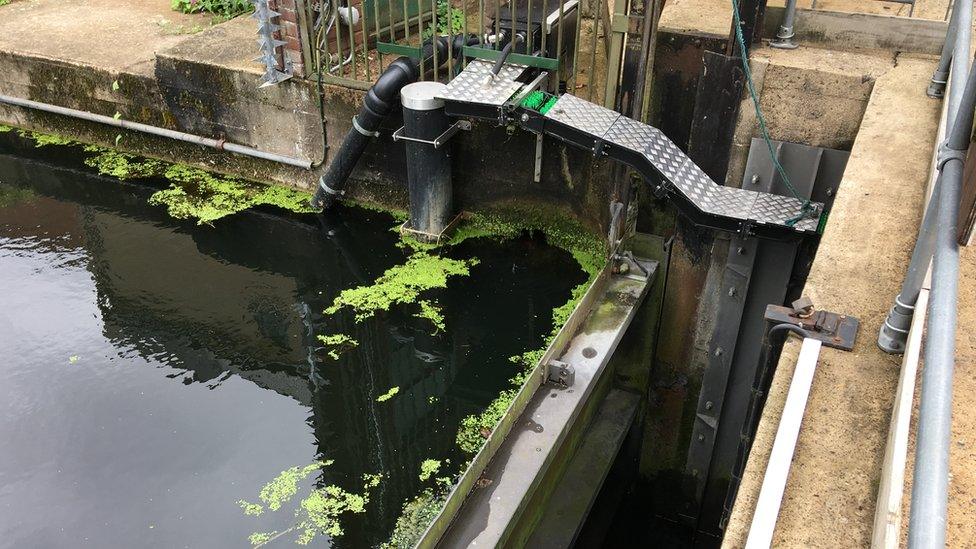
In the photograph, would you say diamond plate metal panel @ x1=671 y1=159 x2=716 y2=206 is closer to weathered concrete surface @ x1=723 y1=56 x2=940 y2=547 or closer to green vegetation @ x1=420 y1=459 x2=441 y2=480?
weathered concrete surface @ x1=723 y1=56 x2=940 y2=547

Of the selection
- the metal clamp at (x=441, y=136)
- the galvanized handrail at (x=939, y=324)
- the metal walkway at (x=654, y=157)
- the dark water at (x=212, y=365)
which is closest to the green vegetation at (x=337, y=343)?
the dark water at (x=212, y=365)

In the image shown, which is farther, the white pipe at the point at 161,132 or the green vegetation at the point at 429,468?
the white pipe at the point at 161,132

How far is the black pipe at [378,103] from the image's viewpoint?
5.70 m

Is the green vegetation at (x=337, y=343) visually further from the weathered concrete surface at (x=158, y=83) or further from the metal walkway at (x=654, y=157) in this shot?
the weathered concrete surface at (x=158, y=83)

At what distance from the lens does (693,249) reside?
15.7ft

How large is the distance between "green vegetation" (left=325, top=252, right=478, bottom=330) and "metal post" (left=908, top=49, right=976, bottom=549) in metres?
3.84

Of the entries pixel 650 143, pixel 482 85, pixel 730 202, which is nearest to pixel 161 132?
pixel 482 85

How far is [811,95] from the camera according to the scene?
4195 mm

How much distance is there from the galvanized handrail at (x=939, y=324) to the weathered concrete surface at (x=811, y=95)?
181cm

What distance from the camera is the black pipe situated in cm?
570

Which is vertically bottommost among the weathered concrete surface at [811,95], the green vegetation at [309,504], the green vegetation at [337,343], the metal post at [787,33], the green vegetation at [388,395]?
the green vegetation at [309,504]

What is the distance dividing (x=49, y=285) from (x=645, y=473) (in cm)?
449

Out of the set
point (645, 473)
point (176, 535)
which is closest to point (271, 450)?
Result: point (176, 535)

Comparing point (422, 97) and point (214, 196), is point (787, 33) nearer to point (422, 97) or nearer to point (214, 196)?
point (422, 97)
